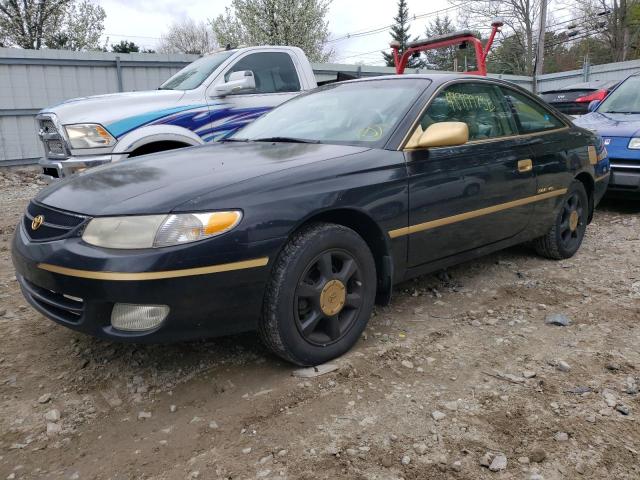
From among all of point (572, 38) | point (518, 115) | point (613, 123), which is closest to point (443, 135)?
point (518, 115)

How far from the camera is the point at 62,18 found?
74.7 feet

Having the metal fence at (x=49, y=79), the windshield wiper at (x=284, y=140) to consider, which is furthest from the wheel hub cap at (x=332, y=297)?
the metal fence at (x=49, y=79)

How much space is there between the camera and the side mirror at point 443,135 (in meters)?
2.96

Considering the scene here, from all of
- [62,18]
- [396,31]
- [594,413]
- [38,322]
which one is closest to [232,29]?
[62,18]

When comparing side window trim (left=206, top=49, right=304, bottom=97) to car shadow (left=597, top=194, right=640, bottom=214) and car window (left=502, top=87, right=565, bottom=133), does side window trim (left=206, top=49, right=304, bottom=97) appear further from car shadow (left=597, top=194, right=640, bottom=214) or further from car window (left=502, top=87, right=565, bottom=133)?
car shadow (left=597, top=194, right=640, bottom=214)

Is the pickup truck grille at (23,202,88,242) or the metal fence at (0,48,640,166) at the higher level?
the metal fence at (0,48,640,166)

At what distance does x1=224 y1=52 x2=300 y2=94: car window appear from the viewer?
20.4ft

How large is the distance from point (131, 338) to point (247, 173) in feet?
2.97

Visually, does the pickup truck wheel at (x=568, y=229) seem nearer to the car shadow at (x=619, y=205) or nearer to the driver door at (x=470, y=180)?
the driver door at (x=470, y=180)

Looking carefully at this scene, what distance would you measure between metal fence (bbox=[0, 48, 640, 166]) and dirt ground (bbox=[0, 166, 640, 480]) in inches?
286

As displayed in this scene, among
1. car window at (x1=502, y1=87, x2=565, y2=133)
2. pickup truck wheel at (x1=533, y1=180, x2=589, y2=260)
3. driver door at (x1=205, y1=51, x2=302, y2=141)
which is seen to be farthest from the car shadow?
driver door at (x1=205, y1=51, x2=302, y2=141)

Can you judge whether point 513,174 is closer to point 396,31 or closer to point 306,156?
point 306,156

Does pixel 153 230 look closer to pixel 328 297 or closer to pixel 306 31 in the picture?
pixel 328 297

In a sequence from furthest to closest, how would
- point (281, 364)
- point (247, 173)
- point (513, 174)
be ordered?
point (513, 174) < point (281, 364) < point (247, 173)
